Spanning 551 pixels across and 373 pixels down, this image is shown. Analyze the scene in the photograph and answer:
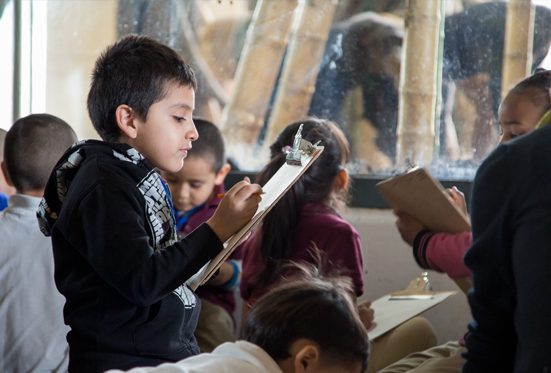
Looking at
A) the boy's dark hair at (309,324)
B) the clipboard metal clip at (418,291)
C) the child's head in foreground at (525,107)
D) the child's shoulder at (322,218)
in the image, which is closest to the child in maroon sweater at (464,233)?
the child's head in foreground at (525,107)

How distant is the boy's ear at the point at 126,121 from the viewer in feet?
5.98

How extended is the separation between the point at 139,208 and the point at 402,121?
1.85m

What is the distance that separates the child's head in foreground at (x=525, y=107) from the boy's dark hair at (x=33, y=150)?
46.2 inches

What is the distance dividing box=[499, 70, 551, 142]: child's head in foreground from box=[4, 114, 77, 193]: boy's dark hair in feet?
3.85

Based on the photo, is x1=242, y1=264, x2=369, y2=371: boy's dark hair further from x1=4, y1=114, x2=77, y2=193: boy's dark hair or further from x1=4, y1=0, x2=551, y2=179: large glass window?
x1=4, y1=0, x2=551, y2=179: large glass window

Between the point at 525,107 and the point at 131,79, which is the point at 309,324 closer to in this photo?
the point at 131,79

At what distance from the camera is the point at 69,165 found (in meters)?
1.79

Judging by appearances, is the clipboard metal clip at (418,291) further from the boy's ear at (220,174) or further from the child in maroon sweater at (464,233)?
the boy's ear at (220,174)

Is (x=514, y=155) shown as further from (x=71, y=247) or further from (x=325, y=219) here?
(x=325, y=219)

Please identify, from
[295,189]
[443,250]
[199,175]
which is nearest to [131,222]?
[443,250]

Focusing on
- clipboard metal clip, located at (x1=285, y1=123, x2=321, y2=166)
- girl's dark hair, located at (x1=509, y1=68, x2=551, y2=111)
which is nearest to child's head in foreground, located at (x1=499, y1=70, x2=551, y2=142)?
girl's dark hair, located at (x1=509, y1=68, x2=551, y2=111)

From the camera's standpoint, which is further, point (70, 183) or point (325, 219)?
point (325, 219)

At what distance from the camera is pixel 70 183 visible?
5.88 ft

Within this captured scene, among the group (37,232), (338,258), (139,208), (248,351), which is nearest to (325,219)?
(338,258)
